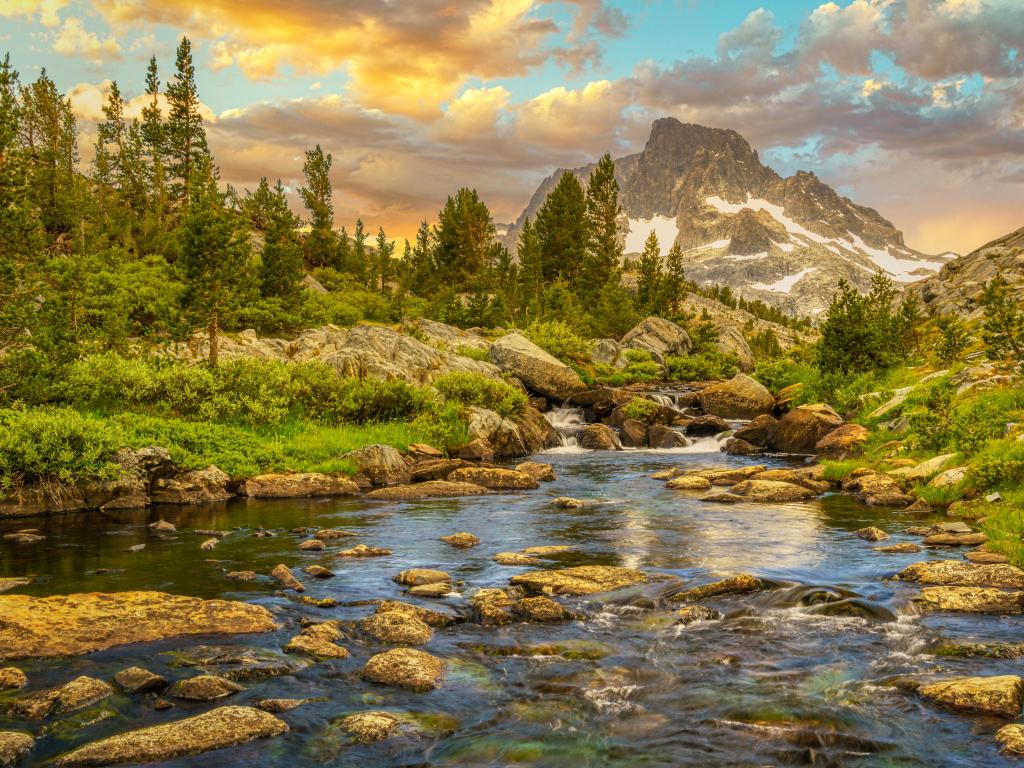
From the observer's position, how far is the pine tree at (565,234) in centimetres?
9994

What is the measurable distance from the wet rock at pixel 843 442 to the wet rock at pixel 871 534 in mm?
10843

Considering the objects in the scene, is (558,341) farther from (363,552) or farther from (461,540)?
(363,552)

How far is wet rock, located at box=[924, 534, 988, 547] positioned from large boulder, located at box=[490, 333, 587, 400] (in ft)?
94.4

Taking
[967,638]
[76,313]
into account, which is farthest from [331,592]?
[76,313]

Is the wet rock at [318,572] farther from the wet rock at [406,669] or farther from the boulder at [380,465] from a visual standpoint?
the boulder at [380,465]

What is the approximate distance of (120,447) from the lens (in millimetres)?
21297

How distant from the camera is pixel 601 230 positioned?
10544 cm

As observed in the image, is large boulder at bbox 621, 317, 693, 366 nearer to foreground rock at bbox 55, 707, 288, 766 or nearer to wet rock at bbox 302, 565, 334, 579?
wet rock at bbox 302, 565, 334, 579

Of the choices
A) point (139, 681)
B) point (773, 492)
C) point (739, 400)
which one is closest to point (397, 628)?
point (139, 681)

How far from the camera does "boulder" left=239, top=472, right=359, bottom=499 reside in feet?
75.0

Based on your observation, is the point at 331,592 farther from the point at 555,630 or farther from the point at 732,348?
the point at 732,348

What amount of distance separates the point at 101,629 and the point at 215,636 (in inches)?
65.3

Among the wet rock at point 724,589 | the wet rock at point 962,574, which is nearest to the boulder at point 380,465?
the wet rock at point 724,589

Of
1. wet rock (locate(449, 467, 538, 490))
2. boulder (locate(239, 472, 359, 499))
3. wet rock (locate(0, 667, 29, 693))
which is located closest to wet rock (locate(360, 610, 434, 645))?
wet rock (locate(0, 667, 29, 693))
